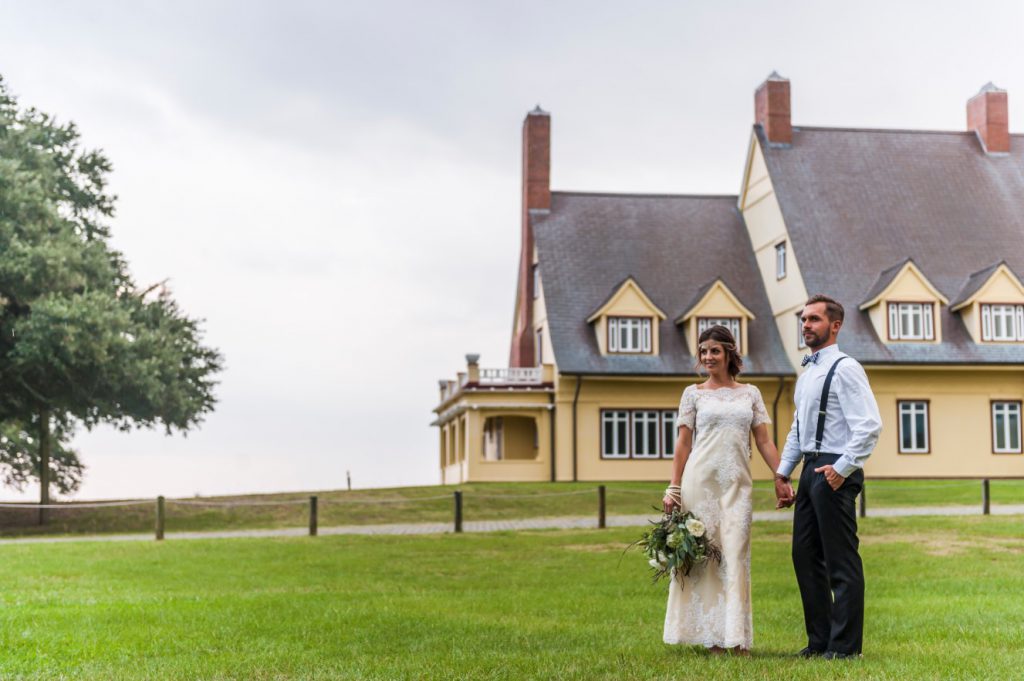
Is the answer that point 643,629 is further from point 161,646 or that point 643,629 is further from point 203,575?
point 203,575

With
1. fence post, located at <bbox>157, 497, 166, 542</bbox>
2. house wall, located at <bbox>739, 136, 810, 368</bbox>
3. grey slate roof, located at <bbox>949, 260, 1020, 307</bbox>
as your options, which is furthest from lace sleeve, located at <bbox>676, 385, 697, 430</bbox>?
grey slate roof, located at <bbox>949, 260, 1020, 307</bbox>

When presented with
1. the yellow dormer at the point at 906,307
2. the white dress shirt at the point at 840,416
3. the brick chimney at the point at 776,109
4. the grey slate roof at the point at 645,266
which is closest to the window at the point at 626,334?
the grey slate roof at the point at 645,266

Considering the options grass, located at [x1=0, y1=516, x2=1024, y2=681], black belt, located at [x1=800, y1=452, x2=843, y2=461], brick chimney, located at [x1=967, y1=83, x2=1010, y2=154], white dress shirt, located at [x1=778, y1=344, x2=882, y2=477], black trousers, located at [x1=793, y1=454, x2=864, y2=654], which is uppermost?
brick chimney, located at [x1=967, y1=83, x2=1010, y2=154]

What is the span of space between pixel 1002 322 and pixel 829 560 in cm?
3588

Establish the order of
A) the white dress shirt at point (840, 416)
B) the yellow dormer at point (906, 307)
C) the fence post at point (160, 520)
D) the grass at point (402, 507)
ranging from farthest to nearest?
the yellow dormer at point (906, 307) → the grass at point (402, 507) → the fence post at point (160, 520) → the white dress shirt at point (840, 416)

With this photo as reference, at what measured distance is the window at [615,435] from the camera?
42.4 m

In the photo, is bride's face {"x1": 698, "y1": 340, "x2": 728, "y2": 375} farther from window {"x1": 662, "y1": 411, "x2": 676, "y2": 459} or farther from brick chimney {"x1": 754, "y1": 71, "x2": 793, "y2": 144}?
brick chimney {"x1": 754, "y1": 71, "x2": 793, "y2": 144}

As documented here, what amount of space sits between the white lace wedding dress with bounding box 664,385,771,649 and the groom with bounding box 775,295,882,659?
0.32m

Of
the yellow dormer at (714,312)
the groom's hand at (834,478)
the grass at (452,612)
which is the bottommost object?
the grass at (452,612)

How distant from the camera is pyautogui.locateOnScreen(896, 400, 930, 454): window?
1651 inches

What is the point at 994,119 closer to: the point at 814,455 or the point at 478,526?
the point at 478,526

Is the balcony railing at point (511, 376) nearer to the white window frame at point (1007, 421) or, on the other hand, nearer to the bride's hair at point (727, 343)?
the white window frame at point (1007, 421)

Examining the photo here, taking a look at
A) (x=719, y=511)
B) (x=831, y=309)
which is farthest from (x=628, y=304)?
(x=831, y=309)

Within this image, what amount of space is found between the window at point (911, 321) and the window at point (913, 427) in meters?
2.13
